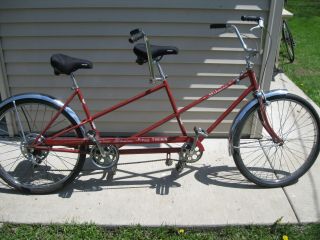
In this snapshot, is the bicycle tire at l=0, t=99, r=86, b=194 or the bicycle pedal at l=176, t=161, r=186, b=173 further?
the bicycle pedal at l=176, t=161, r=186, b=173

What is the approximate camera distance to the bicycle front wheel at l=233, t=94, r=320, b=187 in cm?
315

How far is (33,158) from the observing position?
3125mm

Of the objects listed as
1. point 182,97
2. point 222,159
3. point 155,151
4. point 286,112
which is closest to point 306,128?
point 286,112

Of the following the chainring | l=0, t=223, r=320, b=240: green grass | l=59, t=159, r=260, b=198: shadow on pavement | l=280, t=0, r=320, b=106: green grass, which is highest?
the chainring

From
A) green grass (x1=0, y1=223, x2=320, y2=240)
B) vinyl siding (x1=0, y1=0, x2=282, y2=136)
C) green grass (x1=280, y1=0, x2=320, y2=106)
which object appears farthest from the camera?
green grass (x1=280, y1=0, x2=320, y2=106)

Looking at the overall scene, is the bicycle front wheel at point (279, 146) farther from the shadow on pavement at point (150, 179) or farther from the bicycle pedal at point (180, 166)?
the bicycle pedal at point (180, 166)

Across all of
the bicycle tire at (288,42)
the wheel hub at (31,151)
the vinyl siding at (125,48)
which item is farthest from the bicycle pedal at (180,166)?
the bicycle tire at (288,42)

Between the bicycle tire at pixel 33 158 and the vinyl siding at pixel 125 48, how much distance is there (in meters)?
0.32

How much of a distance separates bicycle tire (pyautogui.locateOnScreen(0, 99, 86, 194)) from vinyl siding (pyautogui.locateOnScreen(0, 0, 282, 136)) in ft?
1.06

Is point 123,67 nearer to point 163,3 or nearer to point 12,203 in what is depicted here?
point 163,3

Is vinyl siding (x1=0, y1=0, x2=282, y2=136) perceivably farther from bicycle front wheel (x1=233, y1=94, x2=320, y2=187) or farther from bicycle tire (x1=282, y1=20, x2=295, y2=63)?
bicycle tire (x1=282, y1=20, x2=295, y2=63)

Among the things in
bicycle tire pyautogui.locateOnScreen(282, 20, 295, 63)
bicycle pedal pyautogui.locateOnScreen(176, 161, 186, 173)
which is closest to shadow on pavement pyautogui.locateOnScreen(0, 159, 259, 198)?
bicycle pedal pyautogui.locateOnScreen(176, 161, 186, 173)

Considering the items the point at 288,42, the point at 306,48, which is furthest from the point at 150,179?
the point at 306,48

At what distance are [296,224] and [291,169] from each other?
72 cm
